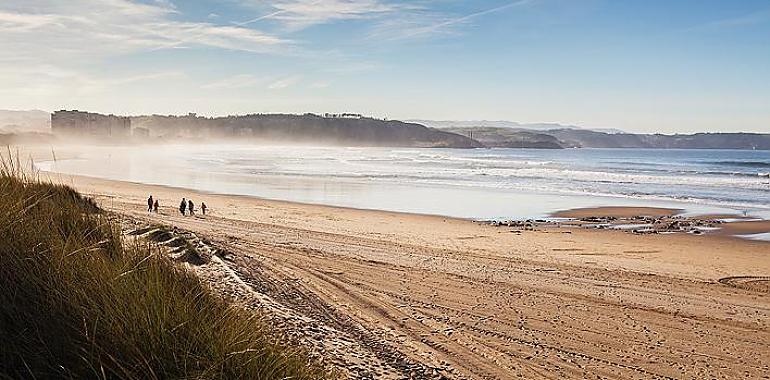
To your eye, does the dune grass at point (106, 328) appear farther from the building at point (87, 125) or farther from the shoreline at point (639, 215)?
the building at point (87, 125)

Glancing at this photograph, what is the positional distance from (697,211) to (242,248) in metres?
18.8

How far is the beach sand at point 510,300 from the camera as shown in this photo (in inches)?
251

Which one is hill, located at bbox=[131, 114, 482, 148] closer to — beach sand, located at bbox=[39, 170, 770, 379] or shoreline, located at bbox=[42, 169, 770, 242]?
shoreline, located at bbox=[42, 169, 770, 242]

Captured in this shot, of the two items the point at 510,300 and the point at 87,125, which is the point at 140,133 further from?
the point at 510,300

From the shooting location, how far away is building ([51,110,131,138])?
14475 centimetres

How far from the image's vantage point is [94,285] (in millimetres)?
3562

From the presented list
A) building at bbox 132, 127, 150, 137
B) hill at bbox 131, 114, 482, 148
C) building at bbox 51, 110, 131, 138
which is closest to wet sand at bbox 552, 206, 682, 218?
building at bbox 51, 110, 131, 138

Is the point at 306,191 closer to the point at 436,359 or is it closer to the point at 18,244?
the point at 436,359

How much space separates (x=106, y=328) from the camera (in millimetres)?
3236

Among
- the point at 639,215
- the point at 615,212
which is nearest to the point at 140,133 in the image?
the point at 615,212

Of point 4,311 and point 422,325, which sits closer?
point 4,311

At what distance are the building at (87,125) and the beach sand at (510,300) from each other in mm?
142243

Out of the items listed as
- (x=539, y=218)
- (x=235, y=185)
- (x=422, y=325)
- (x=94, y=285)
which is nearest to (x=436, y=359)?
(x=422, y=325)

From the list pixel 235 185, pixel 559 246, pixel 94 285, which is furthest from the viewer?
pixel 235 185
